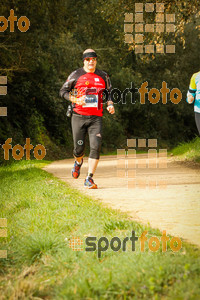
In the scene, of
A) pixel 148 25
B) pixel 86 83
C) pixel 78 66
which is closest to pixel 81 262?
pixel 86 83

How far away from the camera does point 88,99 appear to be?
8.07 meters

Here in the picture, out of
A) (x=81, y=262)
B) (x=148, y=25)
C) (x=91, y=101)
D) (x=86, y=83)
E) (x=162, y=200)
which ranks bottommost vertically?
(x=162, y=200)

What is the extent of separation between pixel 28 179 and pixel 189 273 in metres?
7.44

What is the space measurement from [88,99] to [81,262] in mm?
4422

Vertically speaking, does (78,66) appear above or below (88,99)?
above

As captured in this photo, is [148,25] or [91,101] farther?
[148,25]

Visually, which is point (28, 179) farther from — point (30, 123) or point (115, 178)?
point (30, 123)

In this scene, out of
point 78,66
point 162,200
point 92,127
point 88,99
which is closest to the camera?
point 162,200

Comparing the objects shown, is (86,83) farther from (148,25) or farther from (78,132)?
(148,25)

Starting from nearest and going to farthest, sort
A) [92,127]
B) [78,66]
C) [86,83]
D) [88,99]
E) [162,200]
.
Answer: [162,200]
[86,83]
[88,99]
[92,127]
[78,66]

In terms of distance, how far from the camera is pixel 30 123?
24.8 m

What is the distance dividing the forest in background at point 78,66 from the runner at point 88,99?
6.61 meters

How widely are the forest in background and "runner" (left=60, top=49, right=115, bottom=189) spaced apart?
260 inches

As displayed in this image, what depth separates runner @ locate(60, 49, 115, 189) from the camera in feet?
26.0
